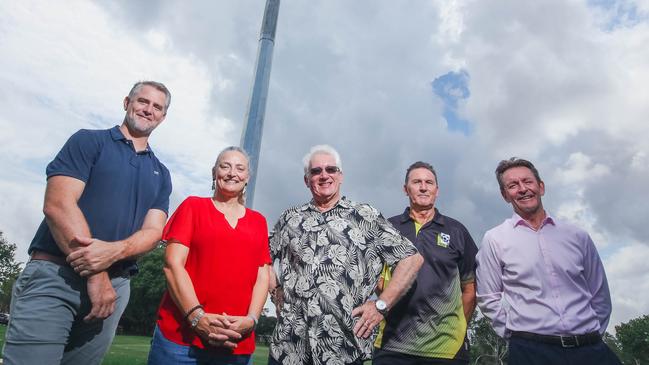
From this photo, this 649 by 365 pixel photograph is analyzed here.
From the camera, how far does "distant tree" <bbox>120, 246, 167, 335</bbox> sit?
50.9 metres

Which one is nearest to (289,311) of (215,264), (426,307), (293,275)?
(293,275)

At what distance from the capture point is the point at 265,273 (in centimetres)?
293

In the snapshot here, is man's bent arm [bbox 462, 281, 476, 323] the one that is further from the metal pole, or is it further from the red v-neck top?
the metal pole

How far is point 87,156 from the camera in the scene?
256 centimetres

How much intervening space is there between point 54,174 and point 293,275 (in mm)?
1512

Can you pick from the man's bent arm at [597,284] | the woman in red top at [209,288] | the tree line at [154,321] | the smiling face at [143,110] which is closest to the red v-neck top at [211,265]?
the woman in red top at [209,288]

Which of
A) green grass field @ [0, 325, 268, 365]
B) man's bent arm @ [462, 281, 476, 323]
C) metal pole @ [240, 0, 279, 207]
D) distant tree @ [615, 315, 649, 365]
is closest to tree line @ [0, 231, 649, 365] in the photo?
distant tree @ [615, 315, 649, 365]

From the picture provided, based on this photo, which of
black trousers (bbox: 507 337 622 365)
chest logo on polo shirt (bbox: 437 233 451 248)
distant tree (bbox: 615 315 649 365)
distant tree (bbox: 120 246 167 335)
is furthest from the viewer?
distant tree (bbox: 615 315 649 365)

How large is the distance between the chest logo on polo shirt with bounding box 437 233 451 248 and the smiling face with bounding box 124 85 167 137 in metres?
2.43

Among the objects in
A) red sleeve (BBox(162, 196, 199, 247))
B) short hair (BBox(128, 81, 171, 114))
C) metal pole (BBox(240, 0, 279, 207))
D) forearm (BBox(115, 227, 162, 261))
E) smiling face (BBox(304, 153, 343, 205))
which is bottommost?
forearm (BBox(115, 227, 162, 261))

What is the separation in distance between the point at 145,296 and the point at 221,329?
5482 cm

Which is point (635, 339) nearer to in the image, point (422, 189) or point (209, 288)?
point (422, 189)

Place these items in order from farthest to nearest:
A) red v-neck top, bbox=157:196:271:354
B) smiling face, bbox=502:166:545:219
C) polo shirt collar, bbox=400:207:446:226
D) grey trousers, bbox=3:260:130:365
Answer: polo shirt collar, bbox=400:207:446:226 → smiling face, bbox=502:166:545:219 → red v-neck top, bbox=157:196:271:354 → grey trousers, bbox=3:260:130:365

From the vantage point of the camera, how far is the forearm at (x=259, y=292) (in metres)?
2.74
